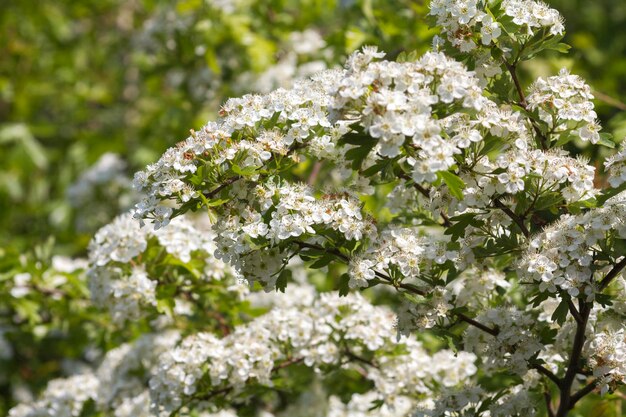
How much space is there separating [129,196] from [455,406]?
368 cm

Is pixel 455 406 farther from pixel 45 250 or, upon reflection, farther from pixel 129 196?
pixel 129 196

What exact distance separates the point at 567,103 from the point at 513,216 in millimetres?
323

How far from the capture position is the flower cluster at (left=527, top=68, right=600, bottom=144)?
2.07 m

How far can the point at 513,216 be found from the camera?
210 centimetres

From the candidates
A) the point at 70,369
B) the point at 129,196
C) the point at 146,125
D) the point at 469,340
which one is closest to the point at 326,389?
the point at 469,340

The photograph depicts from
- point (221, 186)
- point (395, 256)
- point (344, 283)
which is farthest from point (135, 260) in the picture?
point (395, 256)

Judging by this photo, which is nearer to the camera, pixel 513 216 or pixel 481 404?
pixel 513 216

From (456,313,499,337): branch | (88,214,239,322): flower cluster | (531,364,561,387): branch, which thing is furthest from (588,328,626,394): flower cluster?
(88,214,239,322): flower cluster

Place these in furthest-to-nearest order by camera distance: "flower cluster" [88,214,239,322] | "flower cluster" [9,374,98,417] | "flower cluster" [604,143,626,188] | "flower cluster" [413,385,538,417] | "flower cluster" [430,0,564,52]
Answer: "flower cluster" [9,374,98,417], "flower cluster" [88,214,239,322], "flower cluster" [413,385,538,417], "flower cluster" [430,0,564,52], "flower cluster" [604,143,626,188]

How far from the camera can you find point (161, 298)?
294cm

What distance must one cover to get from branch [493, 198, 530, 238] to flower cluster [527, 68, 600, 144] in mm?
260

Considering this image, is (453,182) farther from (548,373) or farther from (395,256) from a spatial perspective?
(548,373)

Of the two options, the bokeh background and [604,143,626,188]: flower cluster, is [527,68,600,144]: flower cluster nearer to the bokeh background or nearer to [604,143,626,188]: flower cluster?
[604,143,626,188]: flower cluster

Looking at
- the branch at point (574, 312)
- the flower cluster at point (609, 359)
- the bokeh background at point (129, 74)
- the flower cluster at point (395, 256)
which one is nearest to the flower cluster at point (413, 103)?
the flower cluster at point (395, 256)
